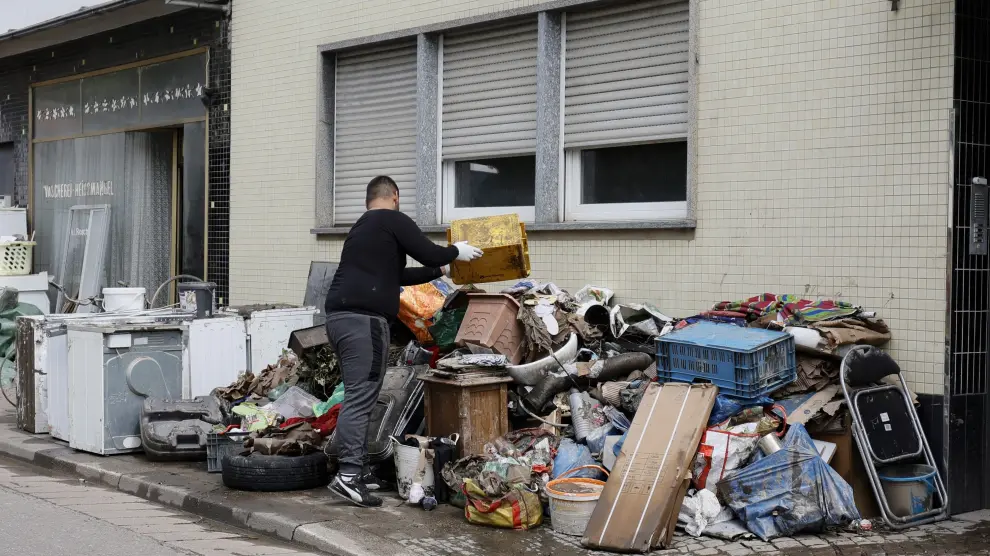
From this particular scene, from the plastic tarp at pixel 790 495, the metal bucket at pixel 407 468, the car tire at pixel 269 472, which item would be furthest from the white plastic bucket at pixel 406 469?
the plastic tarp at pixel 790 495

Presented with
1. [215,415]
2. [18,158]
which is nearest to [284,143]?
[215,415]

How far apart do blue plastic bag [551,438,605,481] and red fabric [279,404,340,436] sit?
2049mm

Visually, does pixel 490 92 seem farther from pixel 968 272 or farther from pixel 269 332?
pixel 968 272

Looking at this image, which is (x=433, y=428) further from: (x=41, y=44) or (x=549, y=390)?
(x=41, y=44)

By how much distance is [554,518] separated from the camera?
6.64m

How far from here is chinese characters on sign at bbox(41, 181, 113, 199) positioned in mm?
15383

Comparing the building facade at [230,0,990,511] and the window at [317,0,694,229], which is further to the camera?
the window at [317,0,694,229]

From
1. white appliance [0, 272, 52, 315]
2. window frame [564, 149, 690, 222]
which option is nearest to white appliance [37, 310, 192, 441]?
window frame [564, 149, 690, 222]

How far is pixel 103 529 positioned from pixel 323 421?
2103 mm

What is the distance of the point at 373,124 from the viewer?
36.9ft

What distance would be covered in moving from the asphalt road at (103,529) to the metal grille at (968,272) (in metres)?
4.34

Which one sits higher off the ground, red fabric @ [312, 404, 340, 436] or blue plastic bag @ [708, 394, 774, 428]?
blue plastic bag @ [708, 394, 774, 428]

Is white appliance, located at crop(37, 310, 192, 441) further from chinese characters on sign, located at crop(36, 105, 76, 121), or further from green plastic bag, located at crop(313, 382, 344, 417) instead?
chinese characters on sign, located at crop(36, 105, 76, 121)

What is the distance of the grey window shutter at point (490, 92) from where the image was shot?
9750 mm
